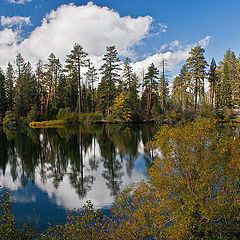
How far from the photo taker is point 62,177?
30.9 ft

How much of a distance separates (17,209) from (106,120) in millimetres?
33289

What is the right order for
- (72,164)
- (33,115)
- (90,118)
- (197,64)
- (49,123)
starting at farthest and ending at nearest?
(33,115) < (49,123) < (90,118) < (197,64) < (72,164)

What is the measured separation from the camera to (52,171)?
33.7ft

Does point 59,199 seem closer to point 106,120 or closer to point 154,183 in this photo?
point 154,183

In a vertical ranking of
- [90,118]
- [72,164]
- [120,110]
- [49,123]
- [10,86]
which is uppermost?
[10,86]

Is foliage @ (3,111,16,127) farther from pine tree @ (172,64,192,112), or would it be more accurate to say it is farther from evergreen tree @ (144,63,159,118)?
pine tree @ (172,64,192,112)

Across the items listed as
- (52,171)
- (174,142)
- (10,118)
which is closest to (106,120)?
Result: (10,118)

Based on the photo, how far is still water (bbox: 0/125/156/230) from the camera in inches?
258

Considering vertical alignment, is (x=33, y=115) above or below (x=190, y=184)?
above

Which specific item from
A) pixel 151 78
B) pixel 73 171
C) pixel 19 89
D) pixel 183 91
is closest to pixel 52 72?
pixel 19 89

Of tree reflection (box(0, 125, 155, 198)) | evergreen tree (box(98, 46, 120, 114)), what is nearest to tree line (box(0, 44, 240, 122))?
evergreen tree (box(98, 46, 120, 114))

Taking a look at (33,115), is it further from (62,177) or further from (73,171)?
(62,177)

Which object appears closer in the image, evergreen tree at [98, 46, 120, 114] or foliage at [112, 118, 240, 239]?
foliage at [112, 118, 240, 239]

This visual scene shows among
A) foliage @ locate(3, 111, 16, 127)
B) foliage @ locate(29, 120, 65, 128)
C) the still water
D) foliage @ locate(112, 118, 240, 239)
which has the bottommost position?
Result: the still water
